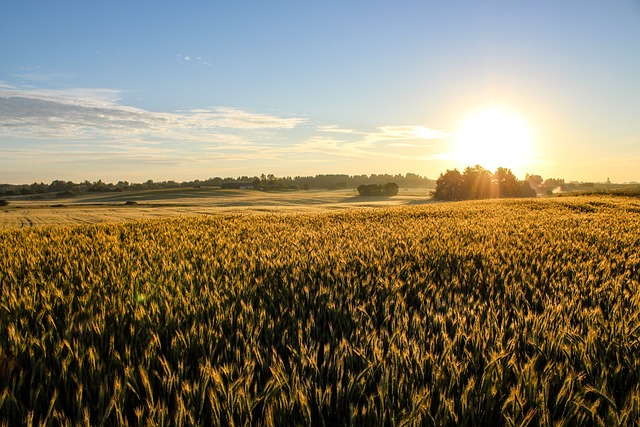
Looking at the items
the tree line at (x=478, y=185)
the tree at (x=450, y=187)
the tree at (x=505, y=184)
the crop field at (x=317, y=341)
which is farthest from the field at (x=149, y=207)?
the tree at (x=505, y=184)

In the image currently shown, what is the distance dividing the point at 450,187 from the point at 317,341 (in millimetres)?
83692

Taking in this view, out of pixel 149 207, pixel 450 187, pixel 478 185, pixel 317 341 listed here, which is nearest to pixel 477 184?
Answer: pixel 478 185

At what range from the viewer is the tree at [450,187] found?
79681mm

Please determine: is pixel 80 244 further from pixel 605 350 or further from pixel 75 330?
pixel 605 350

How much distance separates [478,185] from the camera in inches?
3142

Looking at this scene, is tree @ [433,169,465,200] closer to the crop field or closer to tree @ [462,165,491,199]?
tree @ [462,165,491,199]

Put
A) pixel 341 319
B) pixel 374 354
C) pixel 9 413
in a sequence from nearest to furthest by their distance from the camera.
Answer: pixel 9 413, pixel 374 354, pixel 341 319

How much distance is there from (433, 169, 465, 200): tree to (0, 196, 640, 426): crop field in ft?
257

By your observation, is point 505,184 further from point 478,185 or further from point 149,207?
point 149,207

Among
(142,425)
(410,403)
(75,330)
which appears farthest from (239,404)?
(75,330)

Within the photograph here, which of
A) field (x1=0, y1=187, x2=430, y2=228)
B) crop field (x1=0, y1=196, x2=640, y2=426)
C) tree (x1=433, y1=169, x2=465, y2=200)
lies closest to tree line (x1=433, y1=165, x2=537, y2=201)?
tree (x1=433, y1=169, x2=465, y2=200)

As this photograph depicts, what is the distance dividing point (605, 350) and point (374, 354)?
5.13 ft

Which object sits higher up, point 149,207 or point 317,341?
point 317,341

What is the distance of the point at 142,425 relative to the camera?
1555 mm
